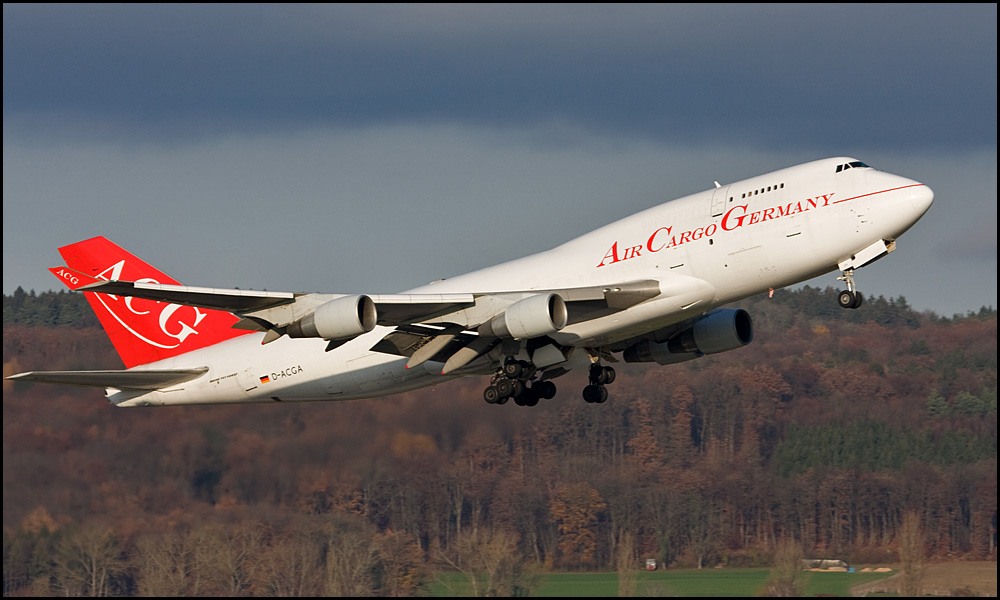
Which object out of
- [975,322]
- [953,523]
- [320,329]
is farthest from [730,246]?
[975,322]

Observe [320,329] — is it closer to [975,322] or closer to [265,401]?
[265,401]

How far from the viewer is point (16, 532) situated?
37938 millimetres

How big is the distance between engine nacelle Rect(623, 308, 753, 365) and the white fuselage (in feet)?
12.1

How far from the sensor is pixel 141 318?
38438mm

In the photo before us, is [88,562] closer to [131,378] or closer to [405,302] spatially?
[131,378]

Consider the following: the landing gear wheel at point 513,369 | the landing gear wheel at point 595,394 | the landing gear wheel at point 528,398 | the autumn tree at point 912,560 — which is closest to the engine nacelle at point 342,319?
the landing gear wheel at point 513,369

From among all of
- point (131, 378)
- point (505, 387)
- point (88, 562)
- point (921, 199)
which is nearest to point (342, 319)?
point (505, 387)

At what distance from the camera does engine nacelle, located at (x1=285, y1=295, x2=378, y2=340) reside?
28281mm

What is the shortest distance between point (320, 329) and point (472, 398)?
14.1m

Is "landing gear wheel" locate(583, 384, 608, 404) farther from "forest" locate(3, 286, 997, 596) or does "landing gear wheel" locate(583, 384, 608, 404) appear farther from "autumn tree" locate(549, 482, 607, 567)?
"autumn tree" locate(549, 482, 607, 567)

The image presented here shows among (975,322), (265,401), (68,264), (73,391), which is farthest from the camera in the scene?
(975,322)

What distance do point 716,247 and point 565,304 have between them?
156 inches

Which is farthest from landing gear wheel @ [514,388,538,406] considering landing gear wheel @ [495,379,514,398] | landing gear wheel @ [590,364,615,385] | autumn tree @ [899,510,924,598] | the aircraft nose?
autumn tree @ [899,510,924,598]

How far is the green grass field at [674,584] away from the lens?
4919cm
